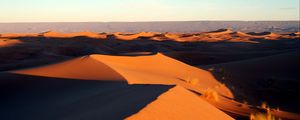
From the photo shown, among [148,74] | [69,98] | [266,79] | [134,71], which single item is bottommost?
[266,79]

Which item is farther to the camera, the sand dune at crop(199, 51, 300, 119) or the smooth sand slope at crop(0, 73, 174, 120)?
the sand dune at crop(199, 51, 300, 119)

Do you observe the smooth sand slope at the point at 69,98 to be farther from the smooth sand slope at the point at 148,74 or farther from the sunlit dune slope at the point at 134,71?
the sunlit dune slope at the point at 134,71

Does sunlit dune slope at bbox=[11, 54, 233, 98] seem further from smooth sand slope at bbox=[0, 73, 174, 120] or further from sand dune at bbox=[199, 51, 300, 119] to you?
sand dune at bbox=[199, 51, 300, 119]

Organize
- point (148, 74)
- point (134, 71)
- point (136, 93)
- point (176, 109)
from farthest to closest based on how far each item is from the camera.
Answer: point (148, 74) < point (134, 71) < point (136, 93) < point (176, 109)

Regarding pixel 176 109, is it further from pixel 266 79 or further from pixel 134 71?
pixel 266 79

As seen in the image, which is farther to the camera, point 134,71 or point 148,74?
point 148,74

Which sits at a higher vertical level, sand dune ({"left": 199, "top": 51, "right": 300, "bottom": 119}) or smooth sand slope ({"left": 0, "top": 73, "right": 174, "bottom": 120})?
smooth sand slope ({"left": 0, "top": 73, "right": 174, "bottom": 120})

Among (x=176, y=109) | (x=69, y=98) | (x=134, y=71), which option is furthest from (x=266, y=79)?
(x=176, y=109)

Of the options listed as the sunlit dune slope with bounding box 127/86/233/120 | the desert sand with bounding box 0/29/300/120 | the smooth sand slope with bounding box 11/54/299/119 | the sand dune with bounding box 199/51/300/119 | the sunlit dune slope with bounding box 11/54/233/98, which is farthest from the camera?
the sand dune with bounding box 199/51/300/119

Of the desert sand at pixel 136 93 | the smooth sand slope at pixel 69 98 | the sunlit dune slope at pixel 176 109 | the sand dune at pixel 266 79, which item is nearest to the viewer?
the sunlit dune slope at pixel 176 109

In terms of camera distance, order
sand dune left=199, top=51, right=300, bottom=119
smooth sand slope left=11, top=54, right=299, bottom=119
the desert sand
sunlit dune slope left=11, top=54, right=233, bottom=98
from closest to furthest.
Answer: the desert sand → smooth sand slope left=11, top=54, right=299, bottom=119 → sunlit dune slope left=11, top=54, right=233, bottom=98 → sand dune left=199, top=51, right=300, bottom=119

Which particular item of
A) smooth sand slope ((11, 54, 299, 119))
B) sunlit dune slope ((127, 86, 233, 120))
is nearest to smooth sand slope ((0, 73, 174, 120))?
sunlit dune slope ((127, 86, 233, 120))

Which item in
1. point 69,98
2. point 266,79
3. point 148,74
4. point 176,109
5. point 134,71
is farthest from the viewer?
point 266,79

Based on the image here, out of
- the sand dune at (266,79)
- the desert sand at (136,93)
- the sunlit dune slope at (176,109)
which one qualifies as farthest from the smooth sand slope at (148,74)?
the sand dune at (266,79)
